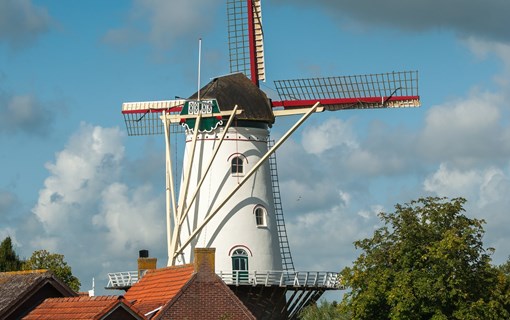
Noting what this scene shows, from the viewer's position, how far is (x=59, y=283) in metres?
52.5

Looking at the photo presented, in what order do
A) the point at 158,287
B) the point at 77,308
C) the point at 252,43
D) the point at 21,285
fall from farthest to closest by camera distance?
the point at 252,43 → the point at 158,287 → the point at 21,285 → the point at 77,308

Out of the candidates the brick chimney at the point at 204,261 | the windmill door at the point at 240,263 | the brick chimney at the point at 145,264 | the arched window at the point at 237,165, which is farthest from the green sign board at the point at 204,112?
the brick chimney at the point at 204,261

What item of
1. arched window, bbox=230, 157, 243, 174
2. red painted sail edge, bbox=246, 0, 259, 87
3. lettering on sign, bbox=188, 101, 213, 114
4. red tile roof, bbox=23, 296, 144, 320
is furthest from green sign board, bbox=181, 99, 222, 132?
red tile roof, bbox=23, 296, 144, 320

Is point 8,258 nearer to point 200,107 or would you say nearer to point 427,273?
point 200,107

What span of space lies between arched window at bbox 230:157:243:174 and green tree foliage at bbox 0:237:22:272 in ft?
57.6

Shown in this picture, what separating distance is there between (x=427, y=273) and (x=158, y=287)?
438 inches

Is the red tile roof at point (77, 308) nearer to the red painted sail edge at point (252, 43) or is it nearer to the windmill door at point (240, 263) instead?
the windmill door at point (240, 263)

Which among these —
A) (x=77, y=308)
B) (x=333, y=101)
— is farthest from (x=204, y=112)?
(x=77, y=308)

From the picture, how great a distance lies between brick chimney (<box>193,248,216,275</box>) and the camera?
167 feet

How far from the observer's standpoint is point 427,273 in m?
53.9

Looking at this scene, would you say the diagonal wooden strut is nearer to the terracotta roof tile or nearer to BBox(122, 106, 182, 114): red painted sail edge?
BBox(122, 106, 182, 114): red painted sail edge

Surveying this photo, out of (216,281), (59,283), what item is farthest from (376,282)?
(59,283)

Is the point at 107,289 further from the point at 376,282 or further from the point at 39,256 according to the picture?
the point at 376,282

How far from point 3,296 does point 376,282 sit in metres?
15.4
